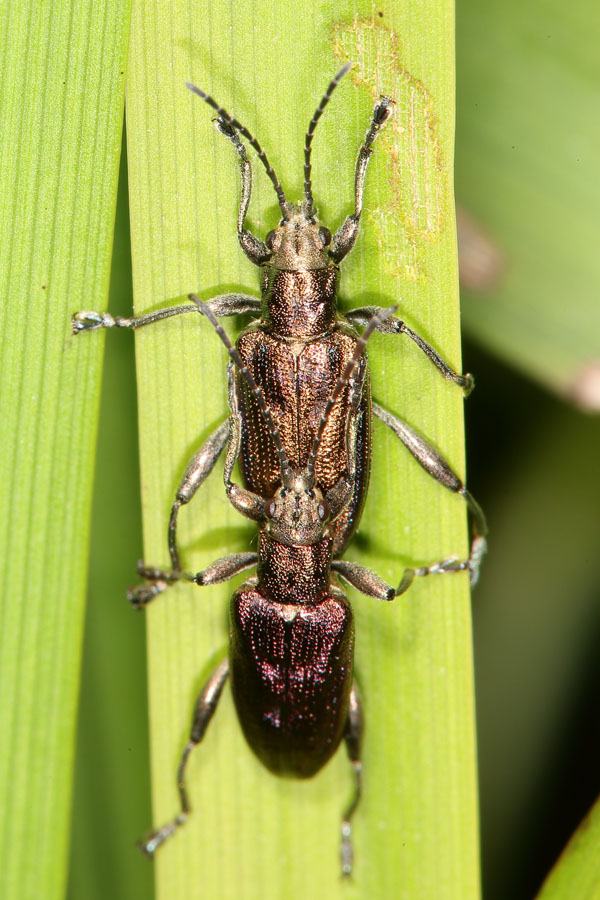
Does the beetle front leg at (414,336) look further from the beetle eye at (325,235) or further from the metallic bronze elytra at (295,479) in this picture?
the beetle eye at (325,235)

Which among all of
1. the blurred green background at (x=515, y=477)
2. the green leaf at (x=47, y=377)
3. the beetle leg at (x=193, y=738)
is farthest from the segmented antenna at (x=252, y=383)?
the beetle leg at (x=193, y=738)

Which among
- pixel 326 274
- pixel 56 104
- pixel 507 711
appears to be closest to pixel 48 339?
pixel 56 104

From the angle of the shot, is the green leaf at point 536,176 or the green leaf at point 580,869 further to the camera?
the green leaf at point 536,176

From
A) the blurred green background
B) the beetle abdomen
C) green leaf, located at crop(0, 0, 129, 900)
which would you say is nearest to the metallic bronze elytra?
the beetle abdomen

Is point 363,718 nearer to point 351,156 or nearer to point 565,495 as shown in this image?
point 565,495

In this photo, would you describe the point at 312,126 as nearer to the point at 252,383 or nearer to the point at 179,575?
the point at 252,383

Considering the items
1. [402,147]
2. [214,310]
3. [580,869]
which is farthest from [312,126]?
[580,869]
